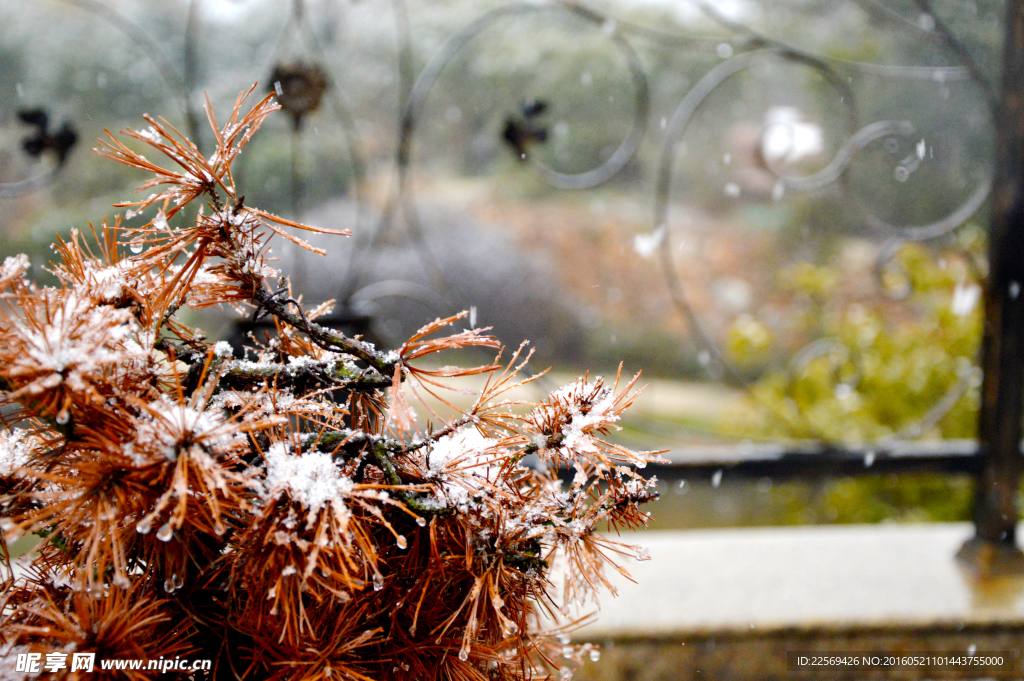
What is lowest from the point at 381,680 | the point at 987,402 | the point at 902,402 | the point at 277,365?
the point at 381,680

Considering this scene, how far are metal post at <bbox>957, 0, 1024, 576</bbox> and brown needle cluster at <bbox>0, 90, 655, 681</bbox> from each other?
1011 millimetres

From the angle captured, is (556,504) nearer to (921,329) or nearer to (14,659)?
(14,659)

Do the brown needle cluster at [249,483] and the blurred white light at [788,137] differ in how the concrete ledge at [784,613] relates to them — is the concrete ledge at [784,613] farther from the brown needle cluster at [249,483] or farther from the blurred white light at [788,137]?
the blurred white light at [788,137]

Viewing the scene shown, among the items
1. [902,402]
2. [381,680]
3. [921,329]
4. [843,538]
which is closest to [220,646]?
[381,680]

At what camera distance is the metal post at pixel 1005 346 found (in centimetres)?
97

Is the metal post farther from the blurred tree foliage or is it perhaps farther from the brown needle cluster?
the brown needle cluster

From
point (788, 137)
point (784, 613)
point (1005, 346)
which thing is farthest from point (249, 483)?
point (788, 137)

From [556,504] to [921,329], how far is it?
1.97 meters

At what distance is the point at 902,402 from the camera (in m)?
1.72

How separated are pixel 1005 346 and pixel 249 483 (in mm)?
1215

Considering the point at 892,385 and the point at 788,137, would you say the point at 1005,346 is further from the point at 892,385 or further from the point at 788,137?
the point at 892,385

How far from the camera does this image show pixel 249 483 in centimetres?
26

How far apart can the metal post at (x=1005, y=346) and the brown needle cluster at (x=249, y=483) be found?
3.32 ft

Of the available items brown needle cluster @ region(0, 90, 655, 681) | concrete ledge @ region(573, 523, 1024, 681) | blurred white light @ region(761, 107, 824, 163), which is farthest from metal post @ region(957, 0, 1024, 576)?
brown needle cluster @ region(0, 90, 655, 681)
